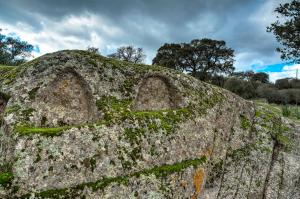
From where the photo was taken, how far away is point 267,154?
1081 cm

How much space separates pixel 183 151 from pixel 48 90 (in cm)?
399

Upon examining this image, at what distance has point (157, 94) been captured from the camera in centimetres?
994

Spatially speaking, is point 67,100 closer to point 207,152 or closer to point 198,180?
point 198,180

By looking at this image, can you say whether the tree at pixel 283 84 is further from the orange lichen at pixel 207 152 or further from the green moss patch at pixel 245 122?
the orange lichen at pixel 207 152

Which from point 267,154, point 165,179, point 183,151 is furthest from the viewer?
point 267,154

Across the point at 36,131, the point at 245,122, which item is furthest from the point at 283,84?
the point at 36,131

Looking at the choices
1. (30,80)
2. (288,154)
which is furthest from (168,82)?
(288,154)

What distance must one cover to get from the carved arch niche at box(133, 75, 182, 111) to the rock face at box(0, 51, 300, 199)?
0.10 ft

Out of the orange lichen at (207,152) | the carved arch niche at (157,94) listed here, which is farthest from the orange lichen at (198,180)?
the carved arch niche at (157,94)

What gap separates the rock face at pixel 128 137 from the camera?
6.96 metres

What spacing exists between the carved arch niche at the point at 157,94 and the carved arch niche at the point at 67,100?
1.63m

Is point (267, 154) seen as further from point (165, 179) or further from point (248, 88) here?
point (248, 88)

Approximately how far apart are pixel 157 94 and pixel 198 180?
2901mm

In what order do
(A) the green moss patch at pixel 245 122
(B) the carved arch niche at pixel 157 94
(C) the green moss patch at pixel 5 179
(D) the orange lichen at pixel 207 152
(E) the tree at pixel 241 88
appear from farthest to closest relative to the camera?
(E) the tree at pixel 241 88 → (A) the green moss patch at pixel 245 122 → (B) the carved arch niche at pixel 157 94 → (D) the orange lichen at pixel 207 152 → (C) the green moss patch at pixel 5 179
